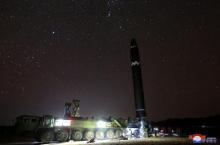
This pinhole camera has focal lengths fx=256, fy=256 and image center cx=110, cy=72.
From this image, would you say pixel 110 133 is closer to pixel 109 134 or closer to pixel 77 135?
pixel 109 134

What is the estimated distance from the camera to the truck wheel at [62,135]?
112 feet

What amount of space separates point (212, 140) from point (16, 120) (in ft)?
84.7

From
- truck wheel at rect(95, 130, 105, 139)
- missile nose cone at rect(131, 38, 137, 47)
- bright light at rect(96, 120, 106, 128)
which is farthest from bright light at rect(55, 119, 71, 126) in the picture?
missile nose cone at rect(131, 38, 137, 47)

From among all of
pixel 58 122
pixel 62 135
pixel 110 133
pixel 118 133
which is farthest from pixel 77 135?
pixel 118 133

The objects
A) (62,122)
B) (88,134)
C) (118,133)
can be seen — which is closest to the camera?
(62,122)

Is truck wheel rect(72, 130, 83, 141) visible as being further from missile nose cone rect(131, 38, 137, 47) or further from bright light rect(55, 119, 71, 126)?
missile nose cone rect(131, 38, 137, 47)

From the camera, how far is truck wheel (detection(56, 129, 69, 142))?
34.3 metres

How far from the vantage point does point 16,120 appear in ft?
114

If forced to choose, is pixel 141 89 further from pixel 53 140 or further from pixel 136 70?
pixel 53 140

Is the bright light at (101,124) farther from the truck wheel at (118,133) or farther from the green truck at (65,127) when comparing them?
the truck wheel at (118,133)

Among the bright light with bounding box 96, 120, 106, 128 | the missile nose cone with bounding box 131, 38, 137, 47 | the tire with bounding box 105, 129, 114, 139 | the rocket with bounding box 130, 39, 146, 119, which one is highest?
the missile nose cone with bounding box 131, 38, 137, 47

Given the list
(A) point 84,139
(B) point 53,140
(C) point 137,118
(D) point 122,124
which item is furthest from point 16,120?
(C) point 137,118

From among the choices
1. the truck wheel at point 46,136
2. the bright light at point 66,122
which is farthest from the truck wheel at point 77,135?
the truck wheel at point 46,136

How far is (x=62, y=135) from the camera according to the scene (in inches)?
1366
